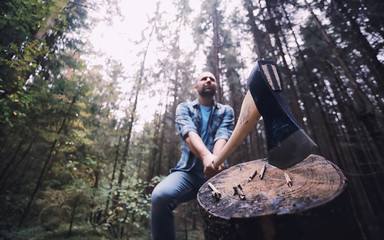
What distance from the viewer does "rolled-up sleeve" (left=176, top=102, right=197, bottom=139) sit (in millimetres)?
2392

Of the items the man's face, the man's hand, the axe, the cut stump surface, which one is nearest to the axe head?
the axe

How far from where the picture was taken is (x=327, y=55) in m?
11.8

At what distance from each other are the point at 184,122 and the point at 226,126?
0.66 meters

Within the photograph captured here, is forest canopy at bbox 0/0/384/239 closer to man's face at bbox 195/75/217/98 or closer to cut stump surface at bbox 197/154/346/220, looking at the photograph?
cut stump surface at bbox 197/154/346/220

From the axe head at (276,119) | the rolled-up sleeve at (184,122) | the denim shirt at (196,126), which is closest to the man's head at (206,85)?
the denim shirt at (196,126)

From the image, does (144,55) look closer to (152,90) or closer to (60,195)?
(152,90)

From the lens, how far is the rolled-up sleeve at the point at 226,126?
2.48 meters

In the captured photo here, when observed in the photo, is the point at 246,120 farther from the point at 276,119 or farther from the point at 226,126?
the point at 226,126

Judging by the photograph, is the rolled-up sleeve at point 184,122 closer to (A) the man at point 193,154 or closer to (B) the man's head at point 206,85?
(A) the man at point 193,154

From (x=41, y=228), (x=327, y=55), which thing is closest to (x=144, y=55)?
(x=41, y=228)

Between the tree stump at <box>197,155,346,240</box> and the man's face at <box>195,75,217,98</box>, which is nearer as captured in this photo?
the tree stump at <box>197,155,346,240</box>

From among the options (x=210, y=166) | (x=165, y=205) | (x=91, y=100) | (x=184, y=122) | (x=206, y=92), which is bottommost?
(x=165, y=205)

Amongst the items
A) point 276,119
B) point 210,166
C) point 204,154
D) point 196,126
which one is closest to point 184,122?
point 196,126

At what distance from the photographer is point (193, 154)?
249 centimetres
